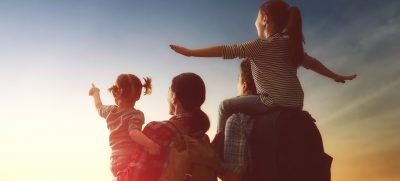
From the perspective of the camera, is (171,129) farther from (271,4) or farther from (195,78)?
(271,4)

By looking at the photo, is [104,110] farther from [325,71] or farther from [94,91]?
[325,71]

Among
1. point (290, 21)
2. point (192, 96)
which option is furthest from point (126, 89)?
point (290, 21)

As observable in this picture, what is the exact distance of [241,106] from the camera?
20.7ft

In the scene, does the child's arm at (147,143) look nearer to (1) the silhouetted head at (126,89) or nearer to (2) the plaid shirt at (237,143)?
(2) the plaid shirt at (237,143)

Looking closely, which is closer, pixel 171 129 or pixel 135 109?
pixel 171 129

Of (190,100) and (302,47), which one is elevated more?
(302,47)

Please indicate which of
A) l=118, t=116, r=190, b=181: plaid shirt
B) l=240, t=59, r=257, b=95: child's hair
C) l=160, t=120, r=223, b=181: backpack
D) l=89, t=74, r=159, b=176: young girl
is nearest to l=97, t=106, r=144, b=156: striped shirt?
l=89, t=74, r=159, b=176: young girl

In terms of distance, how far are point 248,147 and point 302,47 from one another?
162 cm

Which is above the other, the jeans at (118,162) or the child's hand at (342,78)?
the child's hand at (342,78)

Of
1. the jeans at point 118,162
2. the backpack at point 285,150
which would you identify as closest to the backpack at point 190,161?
the backpack at point 285,150

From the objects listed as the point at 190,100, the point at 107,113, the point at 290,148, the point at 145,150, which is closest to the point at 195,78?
the point at 190,100

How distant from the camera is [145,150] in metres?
6.05

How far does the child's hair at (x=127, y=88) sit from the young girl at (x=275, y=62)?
188 centimetres

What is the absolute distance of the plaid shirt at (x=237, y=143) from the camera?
19.9 ft
